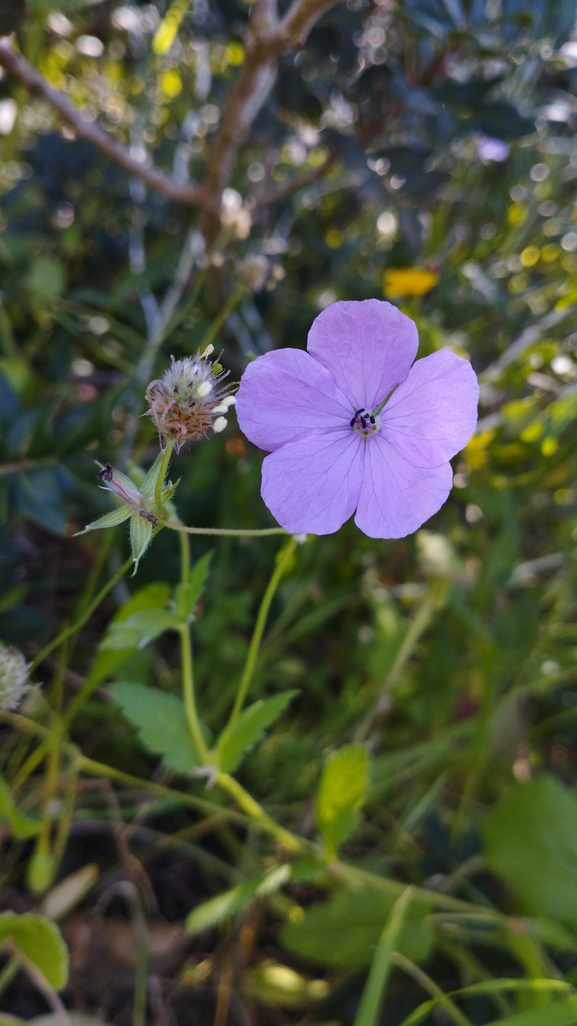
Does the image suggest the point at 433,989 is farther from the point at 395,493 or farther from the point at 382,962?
the point at 395,493

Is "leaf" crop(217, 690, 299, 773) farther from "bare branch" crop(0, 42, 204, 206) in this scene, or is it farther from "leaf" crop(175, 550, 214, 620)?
"bare branch" crop(0, 42, 204, 206)

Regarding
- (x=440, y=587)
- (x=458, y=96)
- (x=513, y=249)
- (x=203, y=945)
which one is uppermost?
(x=458, y=96)

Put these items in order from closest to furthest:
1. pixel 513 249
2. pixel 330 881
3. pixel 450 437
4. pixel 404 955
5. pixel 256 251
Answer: pixel 450 437 < pixel 404 955 < pixel 330 881 < pixel 256 251 < pixel 513 249

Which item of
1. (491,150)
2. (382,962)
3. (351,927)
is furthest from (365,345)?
(491,150)

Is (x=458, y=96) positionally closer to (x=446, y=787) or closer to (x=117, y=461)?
(x=117, y=461)

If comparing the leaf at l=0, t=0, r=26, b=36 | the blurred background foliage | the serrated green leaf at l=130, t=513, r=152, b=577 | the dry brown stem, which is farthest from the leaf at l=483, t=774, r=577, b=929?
the leaf at l=0, t=0, r=26, b=36

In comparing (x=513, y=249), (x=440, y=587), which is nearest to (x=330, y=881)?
(x=440, y=587)

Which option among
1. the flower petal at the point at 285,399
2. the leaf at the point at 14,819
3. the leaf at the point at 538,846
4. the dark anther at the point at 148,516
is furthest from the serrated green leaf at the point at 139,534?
the leaf at the point at 538,846

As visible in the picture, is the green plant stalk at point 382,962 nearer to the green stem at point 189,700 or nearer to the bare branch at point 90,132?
the green stem at point 189,700
